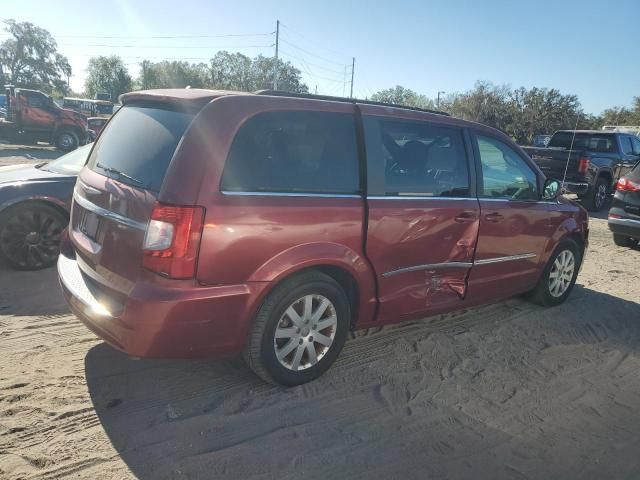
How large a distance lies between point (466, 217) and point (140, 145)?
2484 mm

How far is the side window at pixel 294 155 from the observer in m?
2.72

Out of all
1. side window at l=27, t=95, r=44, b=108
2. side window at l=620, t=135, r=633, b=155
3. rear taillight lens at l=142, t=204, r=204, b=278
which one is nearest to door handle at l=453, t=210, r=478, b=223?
rear taillight lens at l=142, t=204, r=204, b=278

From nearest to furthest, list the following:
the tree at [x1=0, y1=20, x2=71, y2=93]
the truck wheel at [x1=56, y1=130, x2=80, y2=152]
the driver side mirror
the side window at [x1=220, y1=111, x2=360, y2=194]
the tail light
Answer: the side window at [x1=220, y1=111, x2=360, y2=194] < the driver side mirror < the tail light < the truck wheel at [x1=56, y1=130, x2=80, y2=152] < the tree at [x1=0, y1=20, x2=71, y2=93]

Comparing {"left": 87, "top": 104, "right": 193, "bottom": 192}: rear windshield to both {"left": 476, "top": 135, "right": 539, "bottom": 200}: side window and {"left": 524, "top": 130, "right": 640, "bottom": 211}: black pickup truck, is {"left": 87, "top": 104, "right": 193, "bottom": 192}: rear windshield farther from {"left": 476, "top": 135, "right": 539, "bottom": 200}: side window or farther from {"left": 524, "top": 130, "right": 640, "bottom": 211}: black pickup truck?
{"left": 524, "top": 130, "right": 640, "bottom": 211}: black pickup truck

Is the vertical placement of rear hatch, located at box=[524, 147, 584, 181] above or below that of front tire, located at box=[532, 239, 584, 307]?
above

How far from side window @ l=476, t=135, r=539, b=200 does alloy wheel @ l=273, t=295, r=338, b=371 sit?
179cm

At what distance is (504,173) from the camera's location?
14.1 ft

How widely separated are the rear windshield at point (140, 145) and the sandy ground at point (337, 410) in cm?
133

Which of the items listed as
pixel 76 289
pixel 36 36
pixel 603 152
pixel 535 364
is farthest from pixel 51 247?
pixel 36 36

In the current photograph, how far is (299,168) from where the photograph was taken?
2.96 m

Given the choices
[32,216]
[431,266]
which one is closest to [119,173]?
[431,266]

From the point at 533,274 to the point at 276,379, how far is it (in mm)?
2990

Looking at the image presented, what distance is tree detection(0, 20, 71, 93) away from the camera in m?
73.2

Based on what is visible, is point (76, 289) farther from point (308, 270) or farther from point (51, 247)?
point (51, 247)
